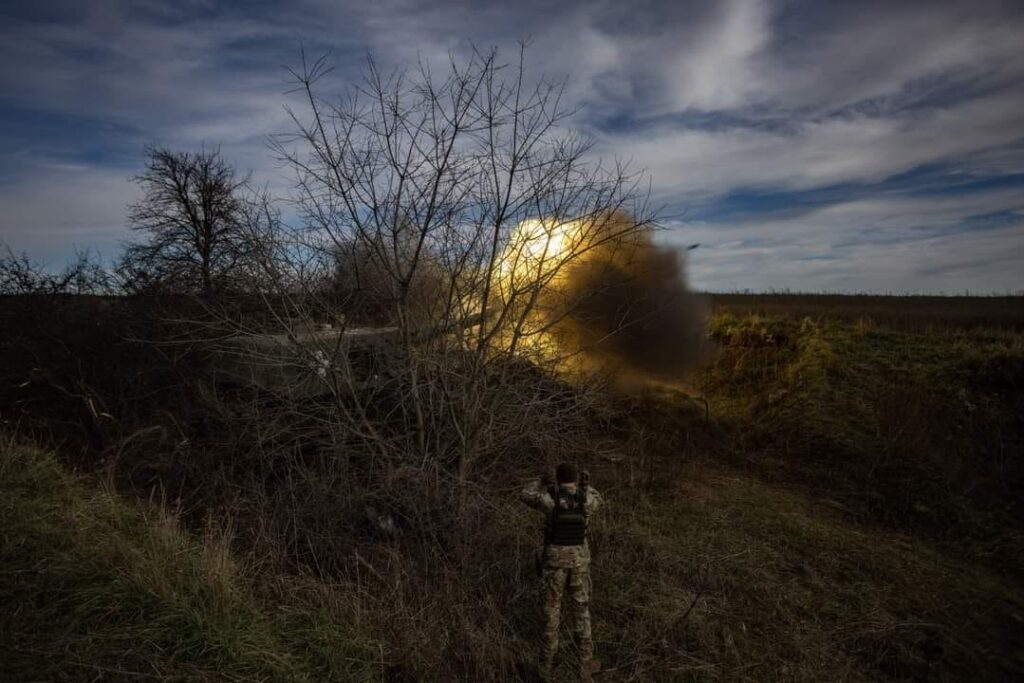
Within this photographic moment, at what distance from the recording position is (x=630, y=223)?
25.5 feet

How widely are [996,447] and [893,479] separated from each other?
7.55ft

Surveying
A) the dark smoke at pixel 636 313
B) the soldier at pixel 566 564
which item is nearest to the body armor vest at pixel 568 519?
the soldier at pixel 566 564

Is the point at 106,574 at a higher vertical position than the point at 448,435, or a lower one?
lower

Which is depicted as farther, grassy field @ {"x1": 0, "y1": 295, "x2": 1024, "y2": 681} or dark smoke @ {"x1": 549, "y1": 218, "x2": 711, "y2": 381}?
dark smoke @ {"x1": 549, "y1": 218, "x2": 711, "y2": 381}

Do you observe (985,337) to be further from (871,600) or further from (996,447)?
(871,600)

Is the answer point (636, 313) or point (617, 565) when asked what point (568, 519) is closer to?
point (617, 565)

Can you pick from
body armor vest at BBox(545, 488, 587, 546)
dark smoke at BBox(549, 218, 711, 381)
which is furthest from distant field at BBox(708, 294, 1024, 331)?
body armor vest at BBox(545, 488, 587, 546)

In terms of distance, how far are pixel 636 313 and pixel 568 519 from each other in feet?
28.5

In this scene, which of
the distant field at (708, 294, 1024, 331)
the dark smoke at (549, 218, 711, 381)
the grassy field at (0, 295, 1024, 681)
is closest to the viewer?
the grassy field at (0, 295, 1024, 681)

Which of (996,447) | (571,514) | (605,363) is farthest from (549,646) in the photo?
(996,447)

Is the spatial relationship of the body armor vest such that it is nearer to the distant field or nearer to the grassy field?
the grassy field

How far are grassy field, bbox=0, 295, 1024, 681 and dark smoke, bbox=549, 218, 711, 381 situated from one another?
66.2 inches

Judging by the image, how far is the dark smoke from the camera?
8.78m

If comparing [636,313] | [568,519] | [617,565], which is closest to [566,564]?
[568,519]
